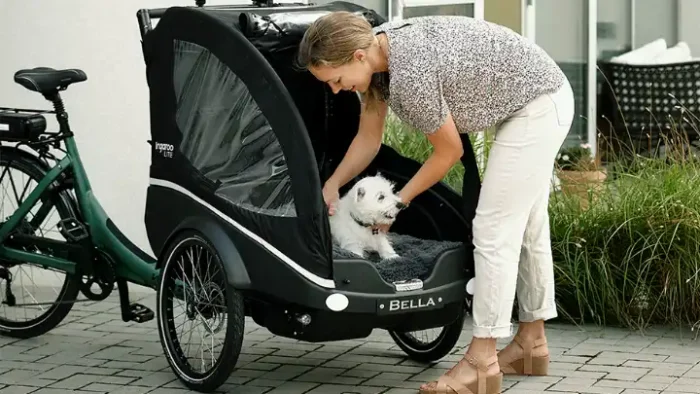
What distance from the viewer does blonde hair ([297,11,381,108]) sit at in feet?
15.3

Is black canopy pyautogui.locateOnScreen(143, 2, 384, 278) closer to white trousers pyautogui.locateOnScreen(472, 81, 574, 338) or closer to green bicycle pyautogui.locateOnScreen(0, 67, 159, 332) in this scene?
green bicycle pyautogui.locateOnScreen(0, 67, 159, 332)

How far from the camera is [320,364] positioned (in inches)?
220

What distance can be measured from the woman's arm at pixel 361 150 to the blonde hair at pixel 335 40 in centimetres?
50

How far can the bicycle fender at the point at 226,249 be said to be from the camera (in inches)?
190

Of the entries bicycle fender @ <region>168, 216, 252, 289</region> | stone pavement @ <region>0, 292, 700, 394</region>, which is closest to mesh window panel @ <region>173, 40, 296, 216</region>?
bicycle fender @ <region>168, 216, 252, 289</region>

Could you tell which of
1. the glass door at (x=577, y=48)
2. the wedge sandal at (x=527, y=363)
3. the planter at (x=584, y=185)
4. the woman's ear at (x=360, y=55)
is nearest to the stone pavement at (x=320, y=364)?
the wedge sandal at (x=527, y=363)

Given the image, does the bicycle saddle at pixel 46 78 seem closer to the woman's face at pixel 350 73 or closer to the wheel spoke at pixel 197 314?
the wheel spoke at pixel 197 314

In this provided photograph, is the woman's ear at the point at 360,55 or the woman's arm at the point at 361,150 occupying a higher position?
the woman's ear at the point at 360,55

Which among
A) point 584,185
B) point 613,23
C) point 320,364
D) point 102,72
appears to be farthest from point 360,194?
point 613,23

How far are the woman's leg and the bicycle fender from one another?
0.84m

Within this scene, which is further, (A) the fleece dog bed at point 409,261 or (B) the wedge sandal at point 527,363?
(B) the wedge sandal at point 527,363

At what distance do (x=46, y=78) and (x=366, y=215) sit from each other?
162cm

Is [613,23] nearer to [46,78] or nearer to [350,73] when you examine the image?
[46,78]

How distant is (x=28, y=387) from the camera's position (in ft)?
17.3
